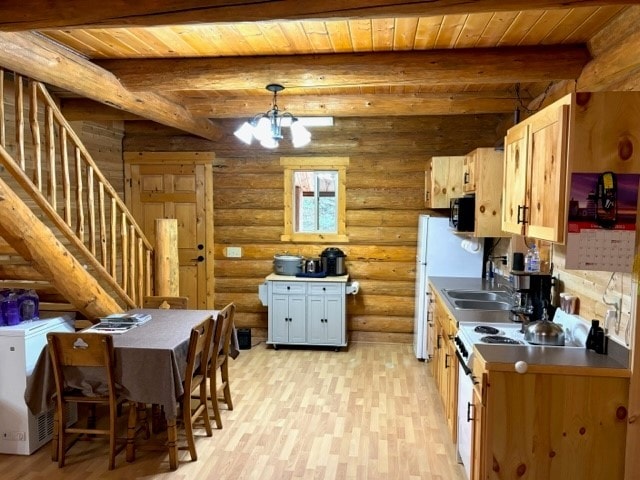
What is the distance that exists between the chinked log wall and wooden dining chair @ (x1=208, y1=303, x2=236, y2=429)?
1998 mm

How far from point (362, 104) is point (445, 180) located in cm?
107

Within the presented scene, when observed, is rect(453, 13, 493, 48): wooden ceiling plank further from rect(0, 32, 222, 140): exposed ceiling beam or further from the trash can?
the trash can

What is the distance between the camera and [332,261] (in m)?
5.25

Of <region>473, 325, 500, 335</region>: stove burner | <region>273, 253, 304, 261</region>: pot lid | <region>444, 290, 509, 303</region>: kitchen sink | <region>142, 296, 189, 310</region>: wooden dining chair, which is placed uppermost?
<region>273, 253, 304, 261</region>: pot lid

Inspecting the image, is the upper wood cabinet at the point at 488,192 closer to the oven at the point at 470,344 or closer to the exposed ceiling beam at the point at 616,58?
the exposed ceiling beam at the point at 616,58

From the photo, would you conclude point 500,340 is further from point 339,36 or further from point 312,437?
point 339,36

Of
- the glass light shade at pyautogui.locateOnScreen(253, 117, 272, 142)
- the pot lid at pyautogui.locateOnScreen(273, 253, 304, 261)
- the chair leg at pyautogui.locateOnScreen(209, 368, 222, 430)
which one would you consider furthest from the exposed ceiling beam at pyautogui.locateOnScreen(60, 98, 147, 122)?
the chair leg at pyautogui.locateOnScreen(209, 368, 222, 430)

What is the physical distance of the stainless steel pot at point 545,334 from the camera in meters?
2.46

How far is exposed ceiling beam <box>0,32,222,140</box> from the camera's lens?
241 centimetres

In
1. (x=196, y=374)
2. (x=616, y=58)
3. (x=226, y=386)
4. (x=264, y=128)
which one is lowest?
(x=226, y=386)

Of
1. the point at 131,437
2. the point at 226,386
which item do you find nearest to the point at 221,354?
the point at 226,386

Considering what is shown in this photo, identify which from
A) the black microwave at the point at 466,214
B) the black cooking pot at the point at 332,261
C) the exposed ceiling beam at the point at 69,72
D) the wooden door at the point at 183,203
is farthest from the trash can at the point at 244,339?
the black microwave at the point at 466,214

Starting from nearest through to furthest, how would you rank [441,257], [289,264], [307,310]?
[441,257] → [307,310] → [289,264]

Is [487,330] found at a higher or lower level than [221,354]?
higher
